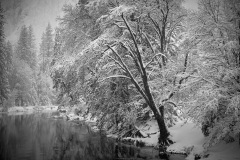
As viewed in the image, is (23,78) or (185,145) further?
(23,78)

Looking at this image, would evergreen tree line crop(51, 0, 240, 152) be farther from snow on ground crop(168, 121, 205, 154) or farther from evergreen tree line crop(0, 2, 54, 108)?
evergreen tree line crop(0, 2, 54, 108)

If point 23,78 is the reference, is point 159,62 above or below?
below

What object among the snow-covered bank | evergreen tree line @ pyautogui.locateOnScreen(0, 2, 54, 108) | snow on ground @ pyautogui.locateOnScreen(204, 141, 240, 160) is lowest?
snow on ground @ pyautogui.locateOnScreen(204, 141, 240, 160)

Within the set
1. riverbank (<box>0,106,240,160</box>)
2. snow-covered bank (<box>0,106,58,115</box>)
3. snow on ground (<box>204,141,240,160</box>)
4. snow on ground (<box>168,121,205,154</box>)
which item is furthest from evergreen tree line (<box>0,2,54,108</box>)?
snow on ground (<box>204,141,240,160</box>)

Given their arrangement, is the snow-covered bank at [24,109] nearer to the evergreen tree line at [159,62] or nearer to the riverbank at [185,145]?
the evergreen tree line at [159,62]

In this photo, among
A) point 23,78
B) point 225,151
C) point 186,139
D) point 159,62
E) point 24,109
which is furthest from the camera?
point 23,78

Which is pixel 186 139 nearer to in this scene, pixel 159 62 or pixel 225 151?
pixel 225 151

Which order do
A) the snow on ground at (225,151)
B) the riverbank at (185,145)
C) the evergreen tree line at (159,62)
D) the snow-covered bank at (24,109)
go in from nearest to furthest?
the evergreen tree line at (159,62) < the snow on ground at (225,151) < the riverbank at (185,145) < the snow-covered bank at (24,109)

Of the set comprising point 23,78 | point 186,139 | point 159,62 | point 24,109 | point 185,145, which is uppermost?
point 23,78

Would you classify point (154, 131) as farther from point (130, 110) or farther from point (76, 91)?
point (76, 91)

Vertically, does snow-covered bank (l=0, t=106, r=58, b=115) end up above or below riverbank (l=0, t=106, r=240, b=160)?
above

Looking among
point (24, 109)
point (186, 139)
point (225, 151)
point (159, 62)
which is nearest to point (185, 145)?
point (186, 139)

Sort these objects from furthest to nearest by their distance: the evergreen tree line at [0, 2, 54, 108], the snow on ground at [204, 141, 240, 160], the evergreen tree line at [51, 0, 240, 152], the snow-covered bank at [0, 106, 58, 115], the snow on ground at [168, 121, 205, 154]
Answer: the snow-covered bank at [0, 106, 58, 115] < the evergreen tree line at [0, 2, 54, 108] < the snow on ground at [168, 121, 205, 154] < the snow on ground at [204, 141, 240, 160] < the evergreen tree line at [51, 0, 240, 152]

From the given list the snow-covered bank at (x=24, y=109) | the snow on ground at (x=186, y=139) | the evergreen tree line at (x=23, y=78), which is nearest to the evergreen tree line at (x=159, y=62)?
the snow on ground at (x=186, y=139)
